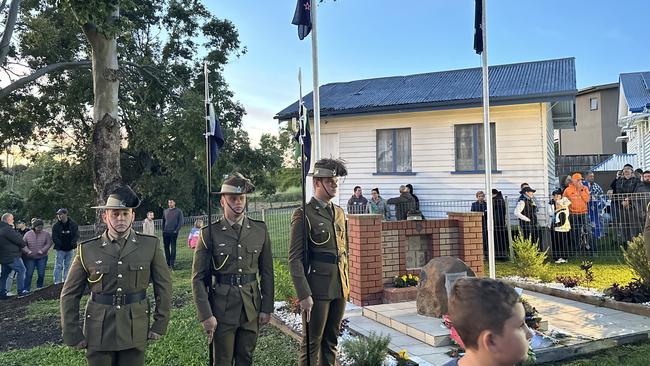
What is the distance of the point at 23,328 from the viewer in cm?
768

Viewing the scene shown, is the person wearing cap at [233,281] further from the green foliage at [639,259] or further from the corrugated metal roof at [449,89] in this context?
the corrugated metal roof at [449,89]

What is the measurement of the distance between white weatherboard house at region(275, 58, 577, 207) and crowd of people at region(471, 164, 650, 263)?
77.7 inches

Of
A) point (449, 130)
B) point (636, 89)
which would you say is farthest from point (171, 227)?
point (636, 89)

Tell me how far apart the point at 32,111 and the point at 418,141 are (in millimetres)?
12623

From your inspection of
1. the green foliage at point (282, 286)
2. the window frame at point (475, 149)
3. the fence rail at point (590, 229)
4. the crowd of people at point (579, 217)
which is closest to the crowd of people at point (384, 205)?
the window frame at point (475, 149)

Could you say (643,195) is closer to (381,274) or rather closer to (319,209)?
(381,274)

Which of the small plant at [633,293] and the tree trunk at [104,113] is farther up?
the tree trunk at [104,113]

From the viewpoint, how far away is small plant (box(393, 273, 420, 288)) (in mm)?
7547

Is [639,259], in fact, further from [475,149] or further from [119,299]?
[475,149]

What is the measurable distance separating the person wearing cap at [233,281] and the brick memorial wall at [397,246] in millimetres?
3246

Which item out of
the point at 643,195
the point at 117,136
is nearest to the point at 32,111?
the point at 117,136

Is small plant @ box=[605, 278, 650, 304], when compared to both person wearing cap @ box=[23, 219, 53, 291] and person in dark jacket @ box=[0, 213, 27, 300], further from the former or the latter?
person wearing cap @ box=[23, 219, 53, 291]

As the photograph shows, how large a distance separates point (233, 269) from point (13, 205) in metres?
33.6

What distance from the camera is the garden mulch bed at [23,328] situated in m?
6.85
